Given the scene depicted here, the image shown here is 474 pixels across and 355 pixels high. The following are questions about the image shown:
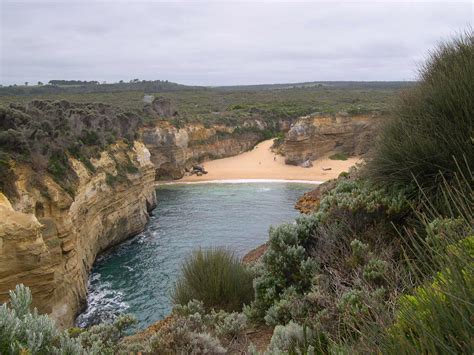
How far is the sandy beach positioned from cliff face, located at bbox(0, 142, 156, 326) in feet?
53.1

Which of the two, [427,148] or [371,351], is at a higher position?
[427,148]

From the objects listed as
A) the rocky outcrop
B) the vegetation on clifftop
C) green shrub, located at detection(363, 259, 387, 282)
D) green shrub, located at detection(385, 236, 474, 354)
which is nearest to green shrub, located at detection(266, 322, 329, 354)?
the vegetation on clifftop

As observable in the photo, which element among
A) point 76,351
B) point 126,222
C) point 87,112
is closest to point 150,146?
point 87,112

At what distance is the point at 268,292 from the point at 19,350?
11.1ft

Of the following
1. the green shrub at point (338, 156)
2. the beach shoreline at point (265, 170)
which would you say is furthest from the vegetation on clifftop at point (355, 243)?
the green shrub at point (338, 156)

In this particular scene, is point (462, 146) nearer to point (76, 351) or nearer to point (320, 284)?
point (320, 284)

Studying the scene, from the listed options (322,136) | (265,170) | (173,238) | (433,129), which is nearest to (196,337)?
(433,129)

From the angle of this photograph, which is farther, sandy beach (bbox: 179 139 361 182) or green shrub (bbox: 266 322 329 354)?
sandy beach (bbox: 179 139 361 182)

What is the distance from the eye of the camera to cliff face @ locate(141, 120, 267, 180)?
36500mm

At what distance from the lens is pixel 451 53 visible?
6781mm

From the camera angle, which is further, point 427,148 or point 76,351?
point 427,148

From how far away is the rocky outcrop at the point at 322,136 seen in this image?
4038 cm

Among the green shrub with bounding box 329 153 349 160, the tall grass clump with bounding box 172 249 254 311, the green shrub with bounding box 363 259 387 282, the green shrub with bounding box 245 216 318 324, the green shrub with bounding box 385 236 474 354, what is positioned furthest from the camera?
the green shrub with bounding box 329 153 349 160

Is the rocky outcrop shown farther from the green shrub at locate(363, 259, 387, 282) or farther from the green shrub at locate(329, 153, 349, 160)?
the green shrub at locate(363, 259, 387, 282)
